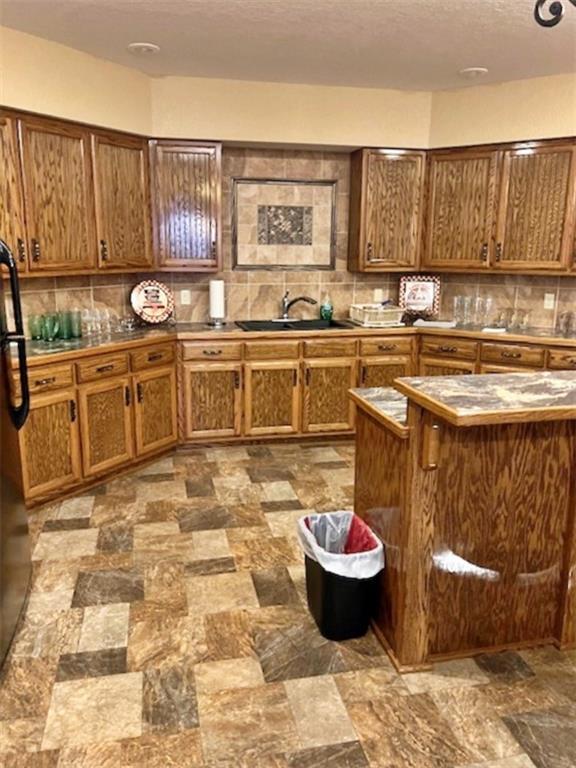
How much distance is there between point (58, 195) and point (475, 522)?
3012 mm

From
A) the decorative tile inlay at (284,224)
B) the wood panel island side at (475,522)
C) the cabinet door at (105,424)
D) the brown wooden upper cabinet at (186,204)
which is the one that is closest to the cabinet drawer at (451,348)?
the decorative tile inlay at (284,224)

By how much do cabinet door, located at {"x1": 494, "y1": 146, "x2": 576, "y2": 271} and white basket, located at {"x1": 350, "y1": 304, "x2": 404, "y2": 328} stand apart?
0.86 metres

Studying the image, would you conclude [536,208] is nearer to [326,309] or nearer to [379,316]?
[379,316]

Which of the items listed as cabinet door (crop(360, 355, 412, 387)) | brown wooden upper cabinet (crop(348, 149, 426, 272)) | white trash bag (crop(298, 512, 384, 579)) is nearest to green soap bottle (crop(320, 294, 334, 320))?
brown wooden upper cabinet (crop(348, 149, 426, 272))

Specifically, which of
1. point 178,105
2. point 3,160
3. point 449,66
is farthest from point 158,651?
point 449,66

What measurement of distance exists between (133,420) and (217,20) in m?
2.40

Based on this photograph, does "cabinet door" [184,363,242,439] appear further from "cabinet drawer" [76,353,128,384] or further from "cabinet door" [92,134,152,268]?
"cabinet door" [92,134,152,268]

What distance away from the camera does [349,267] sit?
503 centimetres

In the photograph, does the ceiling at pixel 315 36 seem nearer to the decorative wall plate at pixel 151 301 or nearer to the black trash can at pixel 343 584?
the decorative wall plate at pixel 151 301

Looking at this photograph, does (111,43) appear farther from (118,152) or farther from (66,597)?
(66,597)

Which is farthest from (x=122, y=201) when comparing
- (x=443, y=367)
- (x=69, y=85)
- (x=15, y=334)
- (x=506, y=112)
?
(x=506, y=112)

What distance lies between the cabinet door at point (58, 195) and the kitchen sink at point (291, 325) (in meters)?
1.30

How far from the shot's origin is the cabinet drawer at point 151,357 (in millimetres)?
3999

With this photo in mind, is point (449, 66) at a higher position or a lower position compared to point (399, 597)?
higher
